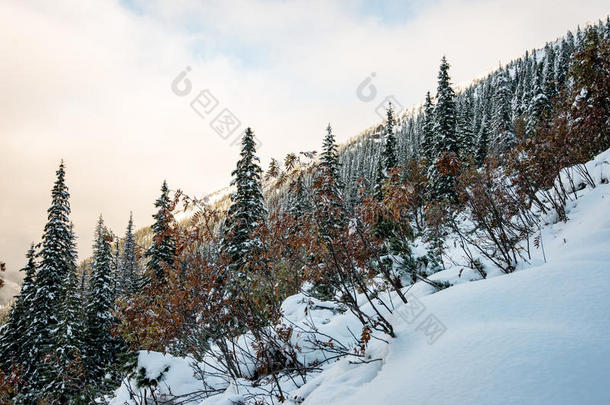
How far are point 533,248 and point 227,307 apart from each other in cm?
568

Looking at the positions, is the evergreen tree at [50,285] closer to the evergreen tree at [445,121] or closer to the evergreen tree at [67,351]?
the evergreen tree at [67,351]

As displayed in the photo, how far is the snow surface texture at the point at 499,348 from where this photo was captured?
176 cm

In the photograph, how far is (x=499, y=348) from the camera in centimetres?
211

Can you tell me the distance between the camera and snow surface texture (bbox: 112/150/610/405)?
69.1 inches

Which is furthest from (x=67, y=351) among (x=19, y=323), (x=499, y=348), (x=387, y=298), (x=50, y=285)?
(x=499, y=348)

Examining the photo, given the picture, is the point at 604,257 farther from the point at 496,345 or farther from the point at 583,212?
the point at 583,212

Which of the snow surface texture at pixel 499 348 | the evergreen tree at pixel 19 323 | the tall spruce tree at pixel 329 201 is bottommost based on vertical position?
the snow surface texture at pixel 499 348

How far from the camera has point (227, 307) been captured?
5172 mm

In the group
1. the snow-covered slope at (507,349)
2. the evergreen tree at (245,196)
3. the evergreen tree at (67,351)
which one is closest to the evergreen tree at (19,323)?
the evergreen tree at (67,351)

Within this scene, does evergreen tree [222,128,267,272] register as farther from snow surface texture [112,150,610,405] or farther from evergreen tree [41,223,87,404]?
snow surface texture [112,150,610,405]

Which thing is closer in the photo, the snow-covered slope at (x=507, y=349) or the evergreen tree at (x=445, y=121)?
the snow-covered slope at (x=507, y=349)

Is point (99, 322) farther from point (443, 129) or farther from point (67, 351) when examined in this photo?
point (443, 129)

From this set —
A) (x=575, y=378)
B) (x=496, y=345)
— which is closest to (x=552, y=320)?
(x=496, y=345)

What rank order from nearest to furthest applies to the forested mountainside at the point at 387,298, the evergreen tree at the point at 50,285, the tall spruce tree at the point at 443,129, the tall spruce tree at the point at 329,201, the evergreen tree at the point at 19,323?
the forested mountainside at the point at 387,298
the tall spruce tree at the point at 329,201
the evergreen tree at the point at 50,285
the evergreen tree at the point at 19,323
the tall spruce tree at the point at 443,129
